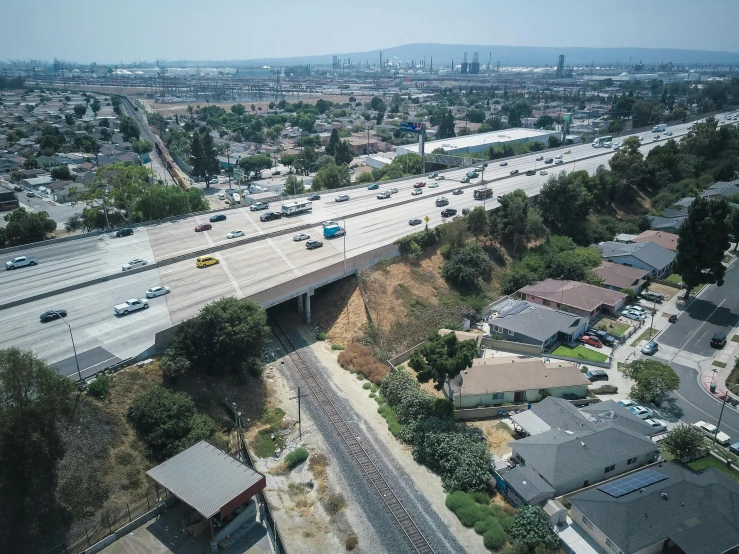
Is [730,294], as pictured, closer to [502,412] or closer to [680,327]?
[680,327]

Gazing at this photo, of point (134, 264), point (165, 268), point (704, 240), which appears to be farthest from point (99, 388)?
point (704, 240)

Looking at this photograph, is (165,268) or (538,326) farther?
(165,268)

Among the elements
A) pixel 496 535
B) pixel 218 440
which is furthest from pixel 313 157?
pixel 496 535

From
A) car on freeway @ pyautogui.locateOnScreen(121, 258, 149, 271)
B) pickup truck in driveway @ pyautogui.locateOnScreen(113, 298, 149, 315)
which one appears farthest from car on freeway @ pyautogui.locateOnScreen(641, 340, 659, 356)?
car on freeway @ pyautogui.locateOnScreen(121, 258, 149, 271)

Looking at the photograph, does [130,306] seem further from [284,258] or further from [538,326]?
[538,326]

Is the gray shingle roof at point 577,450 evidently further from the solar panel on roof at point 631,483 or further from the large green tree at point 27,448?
the large green tree at point 27,448

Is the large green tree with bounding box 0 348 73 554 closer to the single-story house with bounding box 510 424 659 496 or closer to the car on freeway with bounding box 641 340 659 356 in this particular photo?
the single-story house with bounding box 510 424 659 496

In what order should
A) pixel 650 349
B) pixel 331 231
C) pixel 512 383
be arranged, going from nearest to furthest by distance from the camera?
pixel 512 383, pixel 650 349, pixel 331 231
